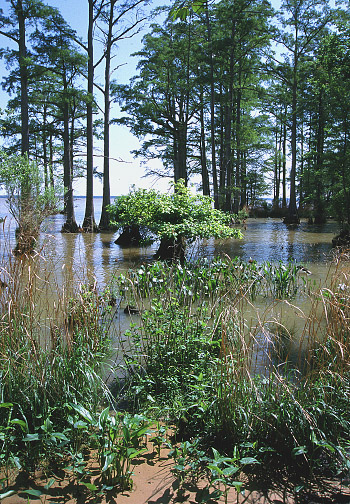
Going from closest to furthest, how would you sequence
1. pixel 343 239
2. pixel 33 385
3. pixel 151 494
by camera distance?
1. pixel 151 494
2. pixel 33 385
3. pixel 343 239

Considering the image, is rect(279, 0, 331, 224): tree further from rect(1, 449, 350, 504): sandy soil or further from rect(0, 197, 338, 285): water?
rect(1, 449, 350, 504): sandy soil

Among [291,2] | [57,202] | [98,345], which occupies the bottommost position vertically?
[98,345]

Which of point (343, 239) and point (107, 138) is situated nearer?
point (343, 239)

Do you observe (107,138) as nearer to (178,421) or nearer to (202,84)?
(202,84)

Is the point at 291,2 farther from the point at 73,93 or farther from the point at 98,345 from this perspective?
the point at 98,345

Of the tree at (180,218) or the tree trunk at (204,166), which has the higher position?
the tree trunk at (204,166)

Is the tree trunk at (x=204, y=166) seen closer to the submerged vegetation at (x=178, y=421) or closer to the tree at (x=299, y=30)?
the tree at (x=299, y=30)

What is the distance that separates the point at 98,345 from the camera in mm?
3682

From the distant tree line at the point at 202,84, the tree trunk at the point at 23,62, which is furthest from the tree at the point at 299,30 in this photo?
the tree trunk at the point at 23,62

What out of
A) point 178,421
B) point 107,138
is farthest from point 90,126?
point 178,421

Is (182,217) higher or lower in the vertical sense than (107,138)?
lower

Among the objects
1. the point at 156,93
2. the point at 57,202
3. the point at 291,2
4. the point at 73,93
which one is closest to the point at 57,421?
the point at 57,202

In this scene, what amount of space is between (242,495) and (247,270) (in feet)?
19.0

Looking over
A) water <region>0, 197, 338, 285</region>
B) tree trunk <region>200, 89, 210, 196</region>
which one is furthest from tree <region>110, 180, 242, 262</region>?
tree trunk <region>200, 89, 210, 196</region>
